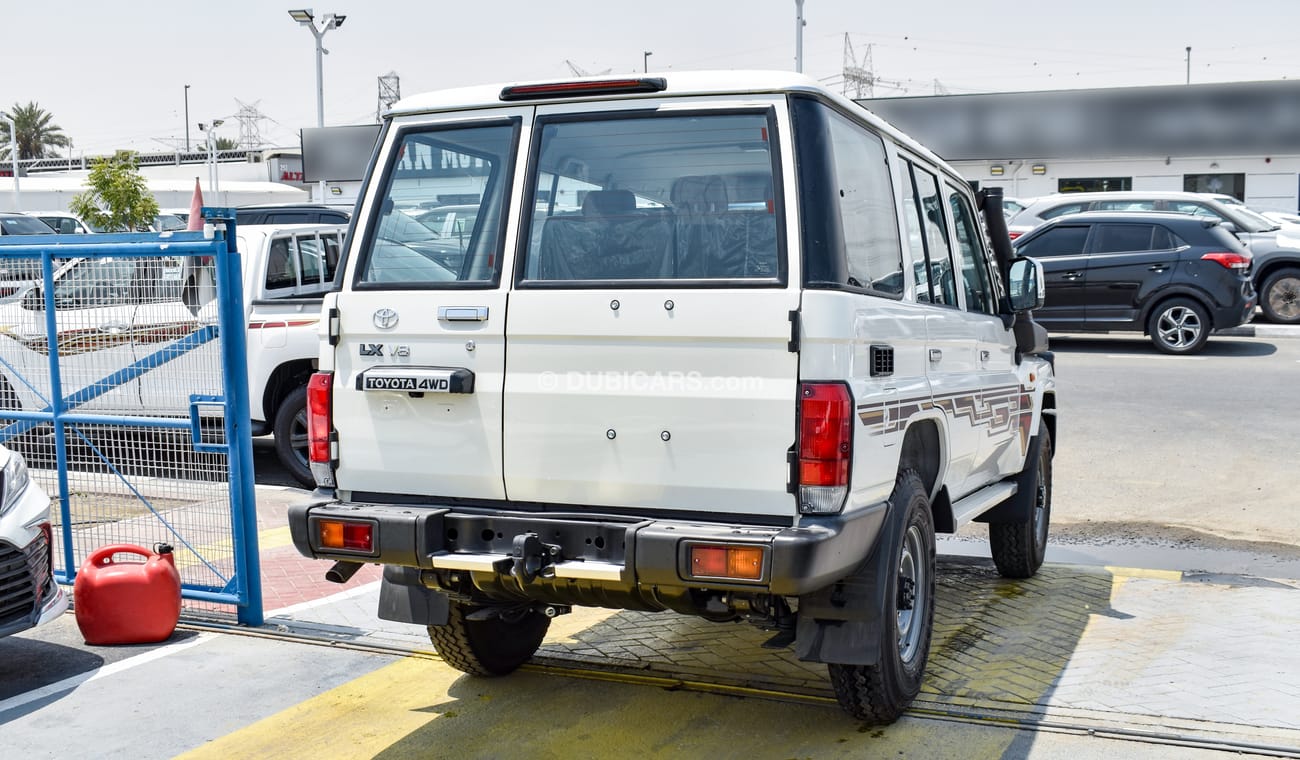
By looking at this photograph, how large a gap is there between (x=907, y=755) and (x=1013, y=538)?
8.65ft

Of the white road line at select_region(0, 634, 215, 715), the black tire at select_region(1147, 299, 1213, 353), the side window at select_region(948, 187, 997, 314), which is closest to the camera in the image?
the white road line at select_region(0, 634, 215, 715)

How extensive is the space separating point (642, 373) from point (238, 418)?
265 cm

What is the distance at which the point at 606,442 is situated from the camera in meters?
4.26

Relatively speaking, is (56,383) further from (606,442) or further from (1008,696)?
(1008,696)

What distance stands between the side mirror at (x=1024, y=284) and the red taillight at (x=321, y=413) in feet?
11.3

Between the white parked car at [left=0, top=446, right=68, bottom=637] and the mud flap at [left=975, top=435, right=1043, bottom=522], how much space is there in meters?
4.48

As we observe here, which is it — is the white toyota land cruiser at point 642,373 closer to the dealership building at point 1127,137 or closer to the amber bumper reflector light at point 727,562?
the amber bumper reflector light at point 727,562

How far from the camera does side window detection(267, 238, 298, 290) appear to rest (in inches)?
391

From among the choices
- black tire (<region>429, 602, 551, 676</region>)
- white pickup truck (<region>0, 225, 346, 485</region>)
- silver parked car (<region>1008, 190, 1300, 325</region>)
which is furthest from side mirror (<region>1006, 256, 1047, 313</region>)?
silver parked car (<region>1008, 190, 1300, 325</region>)

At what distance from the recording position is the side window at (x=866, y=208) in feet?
14.2

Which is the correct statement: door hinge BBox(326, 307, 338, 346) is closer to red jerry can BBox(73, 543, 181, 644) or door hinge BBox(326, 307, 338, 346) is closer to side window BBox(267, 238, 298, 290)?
red jerry can BBox(73, 543, 181, 644)

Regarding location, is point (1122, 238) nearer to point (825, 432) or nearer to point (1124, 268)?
point (1124, 268)

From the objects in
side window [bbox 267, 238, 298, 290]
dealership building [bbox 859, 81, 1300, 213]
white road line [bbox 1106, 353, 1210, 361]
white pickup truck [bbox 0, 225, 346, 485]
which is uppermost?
dealership building [bbox 859, 81, 1300, 213]

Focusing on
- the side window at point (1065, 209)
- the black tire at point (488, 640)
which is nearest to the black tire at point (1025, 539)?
the black tire at point (488, 640)
